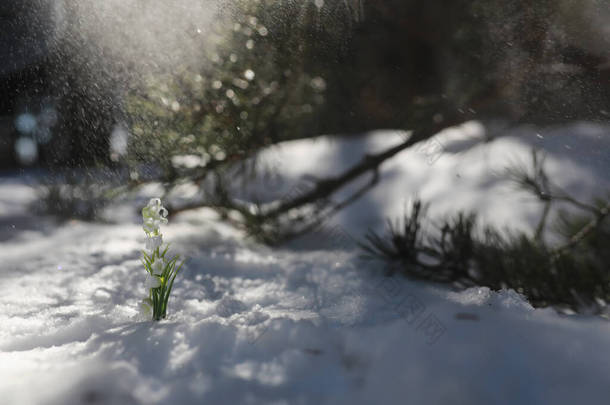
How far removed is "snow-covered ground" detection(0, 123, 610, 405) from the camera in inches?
→ 18.8

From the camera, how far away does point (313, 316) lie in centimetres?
66

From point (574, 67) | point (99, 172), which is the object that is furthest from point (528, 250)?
point (99, 172)

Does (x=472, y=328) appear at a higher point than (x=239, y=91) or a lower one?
lower

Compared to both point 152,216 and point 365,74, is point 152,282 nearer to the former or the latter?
point 152,216

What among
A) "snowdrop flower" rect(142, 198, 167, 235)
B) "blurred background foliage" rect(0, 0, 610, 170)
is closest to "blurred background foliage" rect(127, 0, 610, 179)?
"blurred background foliage" rect(0, 0, 610, 170)

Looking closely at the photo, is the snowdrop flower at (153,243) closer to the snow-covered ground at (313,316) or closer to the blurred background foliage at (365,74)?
the snow-covered ground at (313,316)

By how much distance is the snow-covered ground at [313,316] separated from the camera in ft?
1.56

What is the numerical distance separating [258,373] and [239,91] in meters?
0.75

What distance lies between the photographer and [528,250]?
2.53 ft

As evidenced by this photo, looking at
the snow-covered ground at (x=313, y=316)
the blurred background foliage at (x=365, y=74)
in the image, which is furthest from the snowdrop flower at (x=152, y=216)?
the blurred background foliage at (x=365, y=74)

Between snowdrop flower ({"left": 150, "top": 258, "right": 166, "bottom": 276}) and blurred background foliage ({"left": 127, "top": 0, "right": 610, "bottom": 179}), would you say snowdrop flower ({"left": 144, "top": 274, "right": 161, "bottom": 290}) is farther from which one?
blurred background foliage ({"left": 127, "top": 0, "right": 610, "bottom": 179})

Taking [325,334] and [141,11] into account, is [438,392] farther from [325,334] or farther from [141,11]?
[141,11]

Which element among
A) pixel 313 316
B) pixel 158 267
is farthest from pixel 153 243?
pixel 313 316

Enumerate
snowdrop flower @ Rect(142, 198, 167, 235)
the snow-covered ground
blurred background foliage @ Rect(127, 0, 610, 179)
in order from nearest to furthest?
the snow-covered ground
snowdrop flower @ Rect(142, 198, 167, 235)
blurred background foliage @ Rect(127, 0, 610, 179)
